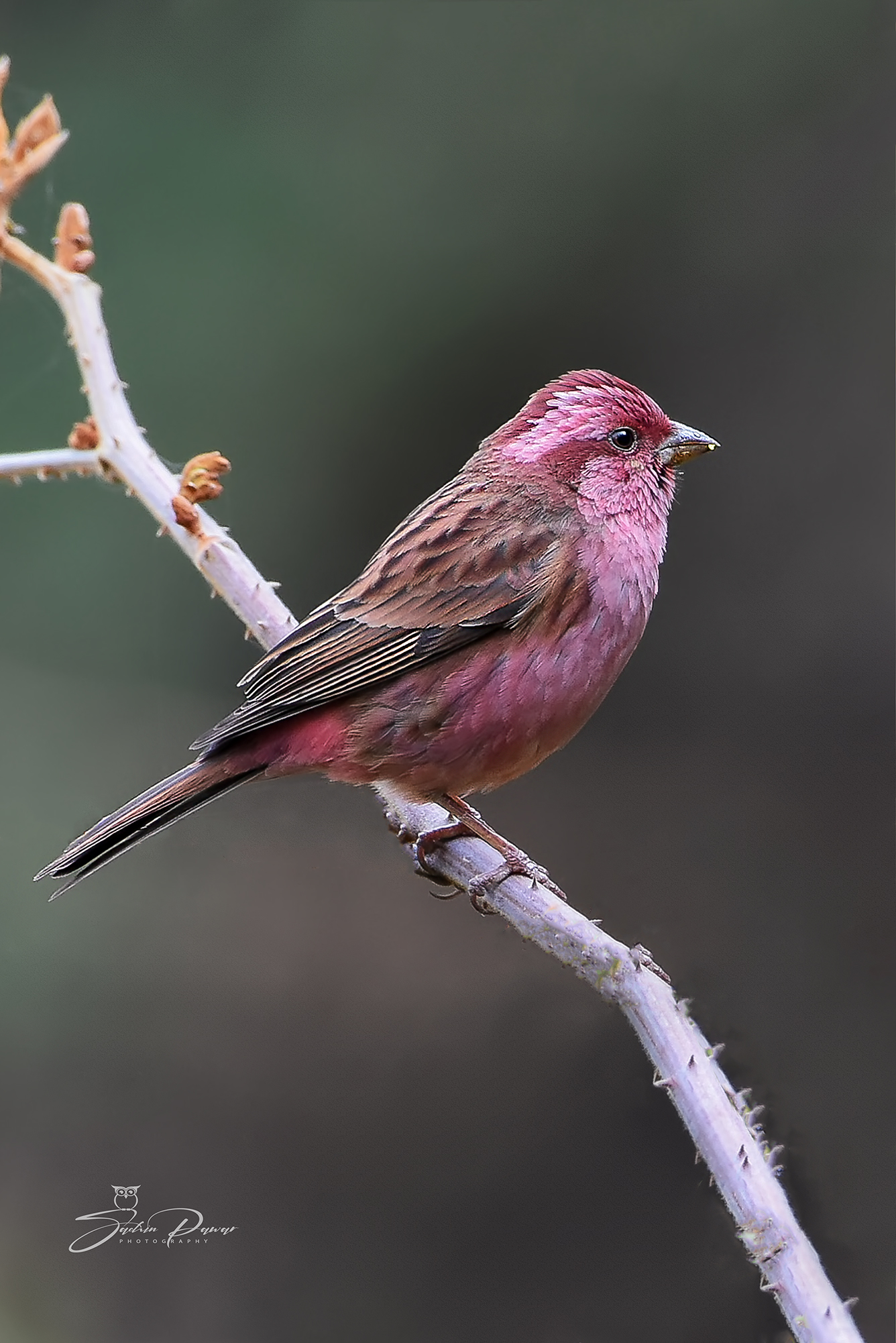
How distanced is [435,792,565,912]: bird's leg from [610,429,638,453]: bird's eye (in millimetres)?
1003

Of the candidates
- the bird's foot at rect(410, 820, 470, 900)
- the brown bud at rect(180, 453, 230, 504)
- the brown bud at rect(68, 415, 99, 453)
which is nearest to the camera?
the brown bud at rect(180, 453, 230, 504)

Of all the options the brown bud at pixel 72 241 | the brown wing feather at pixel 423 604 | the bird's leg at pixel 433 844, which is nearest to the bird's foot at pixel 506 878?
the bird's leg at pixel 433 844

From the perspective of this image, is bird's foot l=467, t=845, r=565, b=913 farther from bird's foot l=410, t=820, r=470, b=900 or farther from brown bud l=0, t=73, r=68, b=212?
brown bud l=0, t=73, r=68, b=212

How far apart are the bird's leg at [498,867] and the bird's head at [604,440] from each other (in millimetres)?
908

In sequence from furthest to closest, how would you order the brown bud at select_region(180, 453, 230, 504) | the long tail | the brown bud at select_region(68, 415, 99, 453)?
the brown bud at select_region(68, 415, 99, 453), the brown bud at select_region(180, 453, 230, 504), the long tail

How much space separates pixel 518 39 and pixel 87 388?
3.31m

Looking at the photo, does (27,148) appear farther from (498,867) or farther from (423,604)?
(498,867)

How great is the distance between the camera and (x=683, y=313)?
5586 mm

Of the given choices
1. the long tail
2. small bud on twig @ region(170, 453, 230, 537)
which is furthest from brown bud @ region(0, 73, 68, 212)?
the long tail

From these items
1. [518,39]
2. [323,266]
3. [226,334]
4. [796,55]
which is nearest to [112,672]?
[226,334]

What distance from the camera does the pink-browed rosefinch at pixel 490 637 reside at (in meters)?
3.46

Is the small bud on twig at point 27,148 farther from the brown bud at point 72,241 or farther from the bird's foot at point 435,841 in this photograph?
the bird's foot at point 435,841

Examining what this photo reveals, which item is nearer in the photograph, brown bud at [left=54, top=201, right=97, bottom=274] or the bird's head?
the bird's head

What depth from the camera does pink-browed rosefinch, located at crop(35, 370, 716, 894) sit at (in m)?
3.46
